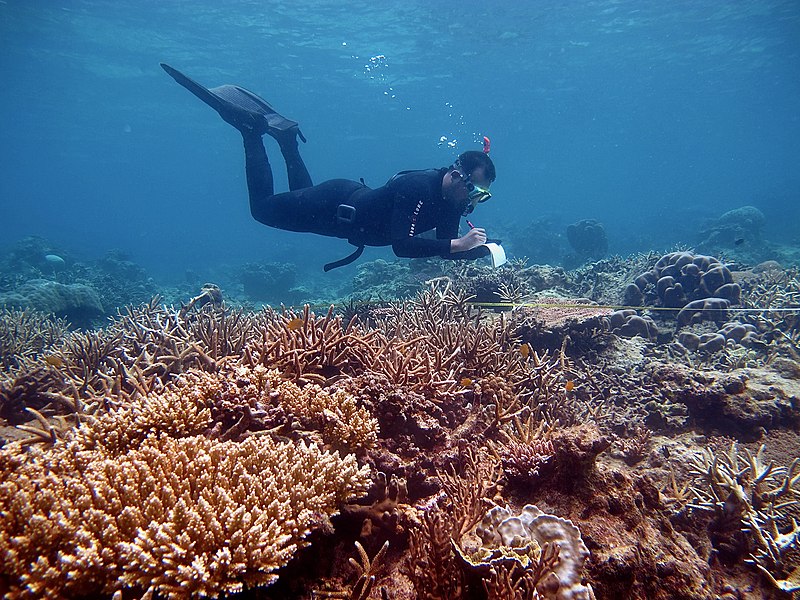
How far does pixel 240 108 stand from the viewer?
28.8 ft

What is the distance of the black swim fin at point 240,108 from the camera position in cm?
841

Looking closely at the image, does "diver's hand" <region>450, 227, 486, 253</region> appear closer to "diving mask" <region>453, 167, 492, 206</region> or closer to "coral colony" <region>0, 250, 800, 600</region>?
"diving mask" <region>453, 167, 492, 206</region>

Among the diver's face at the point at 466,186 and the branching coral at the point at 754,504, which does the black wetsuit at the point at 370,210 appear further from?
the branching coral at the point at 754,504

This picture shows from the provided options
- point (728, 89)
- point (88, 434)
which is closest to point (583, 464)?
point (88, 434)

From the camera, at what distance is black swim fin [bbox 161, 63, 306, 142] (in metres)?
8.41

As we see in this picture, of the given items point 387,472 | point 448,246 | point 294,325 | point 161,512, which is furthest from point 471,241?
point 161,512

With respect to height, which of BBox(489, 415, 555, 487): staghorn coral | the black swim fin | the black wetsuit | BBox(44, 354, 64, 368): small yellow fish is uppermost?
the black swim fin

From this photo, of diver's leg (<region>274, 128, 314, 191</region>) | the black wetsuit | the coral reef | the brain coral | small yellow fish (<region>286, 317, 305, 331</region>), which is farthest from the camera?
the coral reef

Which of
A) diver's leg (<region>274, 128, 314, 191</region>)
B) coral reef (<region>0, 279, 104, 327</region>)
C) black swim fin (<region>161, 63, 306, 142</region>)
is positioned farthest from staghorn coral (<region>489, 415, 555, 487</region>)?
coral reef (<region>0, 279, 104, 327</region>)

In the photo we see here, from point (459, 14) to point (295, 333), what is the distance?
1375 inches

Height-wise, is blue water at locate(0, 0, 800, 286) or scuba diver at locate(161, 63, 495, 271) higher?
blue water at locate(0, 0, 800, 286)

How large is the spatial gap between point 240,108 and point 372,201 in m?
4.26

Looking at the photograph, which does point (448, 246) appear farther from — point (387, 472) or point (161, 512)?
point (161, 512)

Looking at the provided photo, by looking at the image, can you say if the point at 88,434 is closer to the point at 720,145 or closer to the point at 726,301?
the point at 726,301
